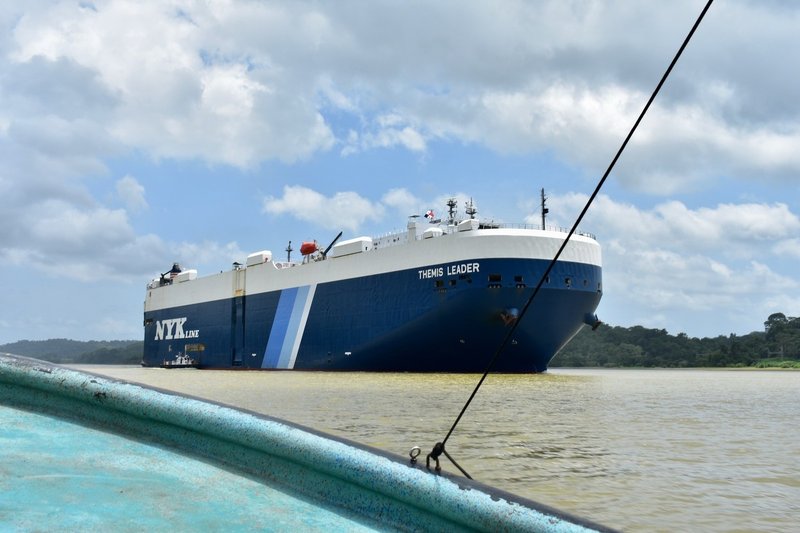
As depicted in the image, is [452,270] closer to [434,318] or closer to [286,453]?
[434,318]

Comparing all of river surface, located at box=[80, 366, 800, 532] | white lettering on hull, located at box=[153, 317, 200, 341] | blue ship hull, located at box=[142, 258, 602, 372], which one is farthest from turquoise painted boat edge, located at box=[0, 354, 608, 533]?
white lettering on hull, located at box=[153, 317, 200, 341]

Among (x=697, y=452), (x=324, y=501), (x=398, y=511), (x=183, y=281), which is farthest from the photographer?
(x=183, y=281)

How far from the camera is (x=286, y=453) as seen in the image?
8.14 feet

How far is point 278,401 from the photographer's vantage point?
1132 centimetres

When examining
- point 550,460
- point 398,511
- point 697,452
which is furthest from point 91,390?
point 697,452

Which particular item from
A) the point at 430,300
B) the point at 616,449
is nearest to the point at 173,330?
the point at 430,300

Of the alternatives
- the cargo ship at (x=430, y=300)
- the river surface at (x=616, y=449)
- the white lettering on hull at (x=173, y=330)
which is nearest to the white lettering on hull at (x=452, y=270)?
the cargo ship at (x=430, y=300)

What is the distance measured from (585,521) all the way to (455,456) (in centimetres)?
358

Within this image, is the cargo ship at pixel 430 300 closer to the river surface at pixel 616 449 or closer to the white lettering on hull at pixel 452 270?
the white lettering on hull at pixel 452 270

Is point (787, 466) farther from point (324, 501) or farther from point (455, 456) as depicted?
point (324, 501)

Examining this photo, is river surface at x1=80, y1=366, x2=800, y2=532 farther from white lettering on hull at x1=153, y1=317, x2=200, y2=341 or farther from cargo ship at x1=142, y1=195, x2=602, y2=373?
white lettering on hull at x1=153, y1=317, x2=200, y2=341

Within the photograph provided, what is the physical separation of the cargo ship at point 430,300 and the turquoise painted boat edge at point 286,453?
20.0m

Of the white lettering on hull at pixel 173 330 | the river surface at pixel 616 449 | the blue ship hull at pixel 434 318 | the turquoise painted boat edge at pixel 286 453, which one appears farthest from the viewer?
the white lettering on hull at pixel 173 330

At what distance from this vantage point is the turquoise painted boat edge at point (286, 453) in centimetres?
204
